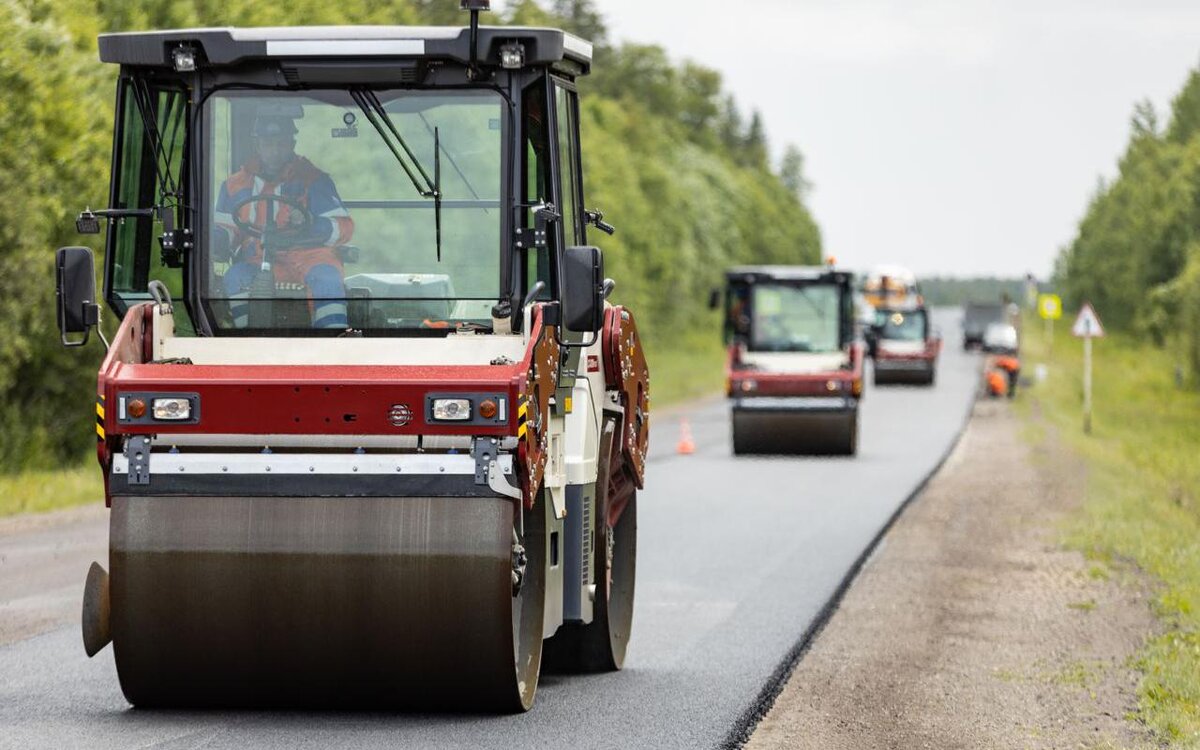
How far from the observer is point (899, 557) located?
16.4 metres

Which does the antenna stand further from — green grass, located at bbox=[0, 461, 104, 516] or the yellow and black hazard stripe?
green grass, located at bbox=[0, 461, 104, 516]

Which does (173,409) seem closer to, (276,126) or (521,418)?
(521,418)

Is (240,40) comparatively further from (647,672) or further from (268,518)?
(647,672)

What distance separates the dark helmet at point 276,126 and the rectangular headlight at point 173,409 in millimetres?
1514

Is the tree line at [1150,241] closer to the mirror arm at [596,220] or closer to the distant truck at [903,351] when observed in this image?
the distant truck at [903,351]

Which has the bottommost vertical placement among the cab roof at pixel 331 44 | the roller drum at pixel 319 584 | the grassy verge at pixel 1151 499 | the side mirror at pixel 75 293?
the grassy verge at pixel 1151 499

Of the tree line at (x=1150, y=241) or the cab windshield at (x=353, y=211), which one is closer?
the cab windshield at (x=353, y=211)

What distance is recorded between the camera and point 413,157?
8664 millimetres

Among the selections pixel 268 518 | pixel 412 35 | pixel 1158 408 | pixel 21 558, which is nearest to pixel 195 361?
pixel 268 518

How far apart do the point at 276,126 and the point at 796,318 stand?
70.0ft

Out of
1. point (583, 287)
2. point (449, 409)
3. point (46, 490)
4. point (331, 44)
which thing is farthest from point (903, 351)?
point (449, 409)

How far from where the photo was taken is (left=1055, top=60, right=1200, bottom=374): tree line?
214ft

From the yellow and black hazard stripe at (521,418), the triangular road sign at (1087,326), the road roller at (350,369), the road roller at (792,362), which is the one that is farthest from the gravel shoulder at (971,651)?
the triangular road sign at (1087,326)

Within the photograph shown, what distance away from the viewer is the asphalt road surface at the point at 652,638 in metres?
8.03
